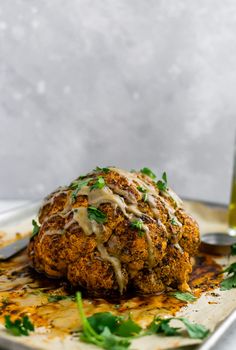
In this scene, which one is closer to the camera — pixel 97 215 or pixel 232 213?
pixel 97 215

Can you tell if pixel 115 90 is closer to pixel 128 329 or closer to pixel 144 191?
pixel 144 191

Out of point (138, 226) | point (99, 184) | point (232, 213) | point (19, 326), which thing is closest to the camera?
point (19, 326)

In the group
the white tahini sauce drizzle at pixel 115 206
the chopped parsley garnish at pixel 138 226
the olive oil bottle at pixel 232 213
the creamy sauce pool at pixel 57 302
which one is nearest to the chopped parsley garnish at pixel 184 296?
the creamy sauce pool at pixel 57 302

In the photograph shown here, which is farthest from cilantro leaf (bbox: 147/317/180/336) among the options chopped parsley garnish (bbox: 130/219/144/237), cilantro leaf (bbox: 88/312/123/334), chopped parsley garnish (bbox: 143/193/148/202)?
chopped parsley garnish (bbox: 143/193/148/202)

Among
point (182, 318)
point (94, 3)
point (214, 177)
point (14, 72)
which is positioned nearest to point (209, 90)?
point (214, 177)

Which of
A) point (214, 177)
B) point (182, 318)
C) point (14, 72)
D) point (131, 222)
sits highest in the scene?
point (14, 72)

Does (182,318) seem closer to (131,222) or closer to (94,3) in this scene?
(131,222)

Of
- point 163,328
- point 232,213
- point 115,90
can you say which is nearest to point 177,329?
point 163,328

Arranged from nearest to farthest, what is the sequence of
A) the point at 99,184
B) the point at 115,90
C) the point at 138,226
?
the point at 138,226 → the point at 99,184 → the point at 115,90
